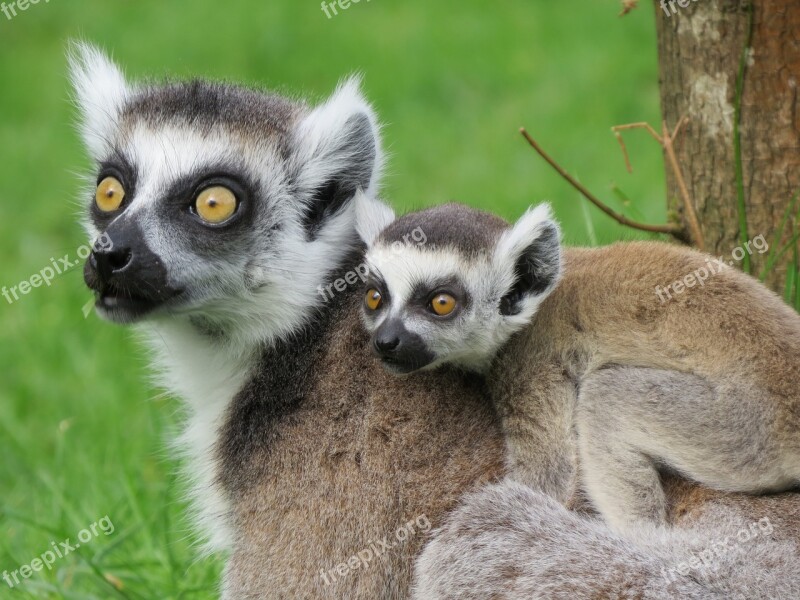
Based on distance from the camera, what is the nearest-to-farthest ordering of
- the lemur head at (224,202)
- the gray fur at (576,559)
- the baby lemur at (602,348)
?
the gray fur at (576,559), the baby lemur at (602,348), the lemur head at (224,202)

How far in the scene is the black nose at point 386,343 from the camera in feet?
12.7

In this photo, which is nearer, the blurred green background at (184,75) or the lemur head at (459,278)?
the lemur head at (459,278)

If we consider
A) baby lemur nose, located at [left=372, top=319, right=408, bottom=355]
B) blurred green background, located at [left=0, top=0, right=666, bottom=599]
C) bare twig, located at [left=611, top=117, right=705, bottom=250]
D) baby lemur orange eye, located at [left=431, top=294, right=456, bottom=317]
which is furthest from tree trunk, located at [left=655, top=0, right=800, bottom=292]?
baby lemur nose, located at [left=372, top=319, right=408, bottom=355]

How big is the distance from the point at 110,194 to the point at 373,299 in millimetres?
1135

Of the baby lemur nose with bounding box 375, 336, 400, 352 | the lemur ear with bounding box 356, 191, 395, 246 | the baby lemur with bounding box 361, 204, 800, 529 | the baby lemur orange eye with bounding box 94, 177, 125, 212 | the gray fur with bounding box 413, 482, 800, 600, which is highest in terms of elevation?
the baby lemur orange eye with bounding box 94, 177, 125, 212

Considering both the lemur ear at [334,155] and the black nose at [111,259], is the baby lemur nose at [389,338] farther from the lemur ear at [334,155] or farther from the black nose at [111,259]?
the black nose at [111,259]

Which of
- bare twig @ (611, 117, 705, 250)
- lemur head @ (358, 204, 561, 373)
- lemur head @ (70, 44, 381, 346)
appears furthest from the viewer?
bare twig @ (611, 117, 705, 250)

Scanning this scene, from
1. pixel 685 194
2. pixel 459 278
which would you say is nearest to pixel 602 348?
pixel 459 278

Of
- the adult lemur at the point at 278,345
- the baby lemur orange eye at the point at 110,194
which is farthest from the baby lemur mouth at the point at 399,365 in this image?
the baby lemur orange eye at the point at 110,194

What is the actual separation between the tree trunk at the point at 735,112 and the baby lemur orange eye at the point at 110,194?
253 cm

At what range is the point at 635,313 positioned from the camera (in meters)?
4.02

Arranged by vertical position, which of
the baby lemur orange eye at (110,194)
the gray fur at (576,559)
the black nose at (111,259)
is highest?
the baby lemur orange eye at (110,194)

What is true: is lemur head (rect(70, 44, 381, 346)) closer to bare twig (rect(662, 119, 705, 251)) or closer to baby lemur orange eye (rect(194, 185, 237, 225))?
baby lemur orange eye (rect(194, 185, 237, 225))

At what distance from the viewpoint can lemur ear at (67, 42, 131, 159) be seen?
4.61 meters
